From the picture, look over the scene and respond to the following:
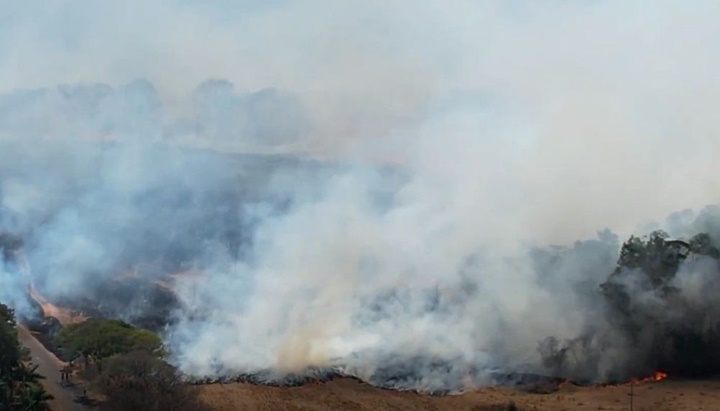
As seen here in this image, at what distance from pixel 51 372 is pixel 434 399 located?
19402mm

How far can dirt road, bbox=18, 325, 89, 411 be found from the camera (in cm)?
3919

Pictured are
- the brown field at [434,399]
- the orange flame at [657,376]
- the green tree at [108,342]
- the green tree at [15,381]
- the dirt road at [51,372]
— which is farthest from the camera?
the orange flame at [657,376]

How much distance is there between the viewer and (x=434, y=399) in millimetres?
41625

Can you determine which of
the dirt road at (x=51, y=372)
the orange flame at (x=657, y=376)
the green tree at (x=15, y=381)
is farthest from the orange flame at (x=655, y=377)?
the green tree at (x=15, y=381)

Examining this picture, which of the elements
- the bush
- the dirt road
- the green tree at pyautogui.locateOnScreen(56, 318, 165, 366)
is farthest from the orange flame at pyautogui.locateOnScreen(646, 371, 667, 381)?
the dirt road

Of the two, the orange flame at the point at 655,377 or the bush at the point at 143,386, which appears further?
the orange flame at the point at 655,377

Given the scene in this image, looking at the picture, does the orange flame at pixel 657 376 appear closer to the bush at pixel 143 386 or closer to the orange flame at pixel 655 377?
the orange flame at pixel 655 377

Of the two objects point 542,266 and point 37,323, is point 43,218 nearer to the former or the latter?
point 37,323

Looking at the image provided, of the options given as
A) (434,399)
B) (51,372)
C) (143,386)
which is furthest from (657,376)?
(51,372)

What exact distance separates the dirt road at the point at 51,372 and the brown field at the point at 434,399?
6.02 m

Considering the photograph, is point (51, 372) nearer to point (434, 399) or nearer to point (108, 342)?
point (108, 342)

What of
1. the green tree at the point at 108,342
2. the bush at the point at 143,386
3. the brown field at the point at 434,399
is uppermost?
the green tree at the point at 108,342

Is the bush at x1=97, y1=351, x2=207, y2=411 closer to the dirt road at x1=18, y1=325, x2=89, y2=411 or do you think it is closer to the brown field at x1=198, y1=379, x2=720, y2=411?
the dirt road at x1=18, y1=325, x2=89, y2=411

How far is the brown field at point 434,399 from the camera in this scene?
3966 centimetres
